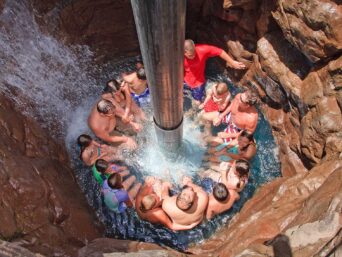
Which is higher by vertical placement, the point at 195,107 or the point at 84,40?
the point at 84,40

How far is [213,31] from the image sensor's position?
570 centimetres

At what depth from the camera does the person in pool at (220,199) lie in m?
4.39

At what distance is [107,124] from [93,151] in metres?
0.40

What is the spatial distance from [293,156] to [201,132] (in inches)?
51.8

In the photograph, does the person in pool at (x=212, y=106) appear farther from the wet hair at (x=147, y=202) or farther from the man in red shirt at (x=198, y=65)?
the wet hair at (x=147, y=202)

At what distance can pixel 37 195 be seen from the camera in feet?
12.5

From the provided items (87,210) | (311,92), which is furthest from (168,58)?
(87,210)

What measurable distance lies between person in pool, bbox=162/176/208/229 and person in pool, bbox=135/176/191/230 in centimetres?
7

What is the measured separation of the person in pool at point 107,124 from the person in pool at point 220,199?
1407 millimetres

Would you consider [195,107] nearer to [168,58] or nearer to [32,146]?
[32,146]

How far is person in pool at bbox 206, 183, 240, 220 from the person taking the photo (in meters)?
4.39

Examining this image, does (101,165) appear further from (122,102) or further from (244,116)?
(244,116)

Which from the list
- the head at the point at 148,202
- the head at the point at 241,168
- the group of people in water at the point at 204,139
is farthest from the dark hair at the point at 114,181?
the head at the point at 241,168

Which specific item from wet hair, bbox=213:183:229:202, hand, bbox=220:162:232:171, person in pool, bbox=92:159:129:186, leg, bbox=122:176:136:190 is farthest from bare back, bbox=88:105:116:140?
wet hair, bbox=213:183:229:202
